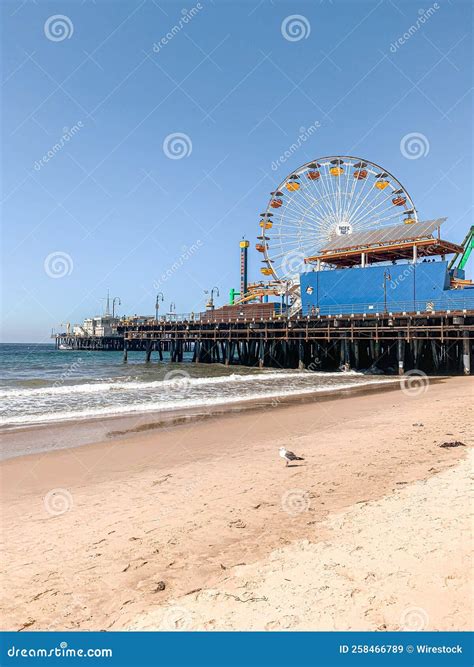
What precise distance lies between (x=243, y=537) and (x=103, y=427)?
8.65 m

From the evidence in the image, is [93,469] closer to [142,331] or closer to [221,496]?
[221,496]

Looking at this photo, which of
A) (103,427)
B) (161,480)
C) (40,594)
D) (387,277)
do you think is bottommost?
(103,427)

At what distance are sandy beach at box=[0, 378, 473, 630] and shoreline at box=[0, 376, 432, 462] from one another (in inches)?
42.6

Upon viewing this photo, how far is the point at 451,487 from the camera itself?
216 inches

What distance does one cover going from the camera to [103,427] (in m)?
12.6

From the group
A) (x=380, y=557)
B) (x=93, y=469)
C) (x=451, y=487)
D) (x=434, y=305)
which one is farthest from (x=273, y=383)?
(x=380, y=557)

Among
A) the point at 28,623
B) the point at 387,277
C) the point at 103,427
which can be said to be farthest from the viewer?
the point at 387,277

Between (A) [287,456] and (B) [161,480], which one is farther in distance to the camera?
(A) [287,456]

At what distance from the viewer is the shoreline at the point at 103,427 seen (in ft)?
34.1

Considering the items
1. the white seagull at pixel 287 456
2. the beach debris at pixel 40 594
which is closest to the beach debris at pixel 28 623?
the beach debris at pixel 40 594

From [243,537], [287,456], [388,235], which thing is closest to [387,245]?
[388,235]

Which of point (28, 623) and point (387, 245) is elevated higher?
point (387, 245)

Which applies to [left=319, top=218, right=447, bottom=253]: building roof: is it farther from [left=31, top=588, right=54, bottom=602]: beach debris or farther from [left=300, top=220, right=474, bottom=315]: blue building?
[left=31, top=588, right=54, bottom=602]: beach debris

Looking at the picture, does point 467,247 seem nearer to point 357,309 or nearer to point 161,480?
point 357,309
